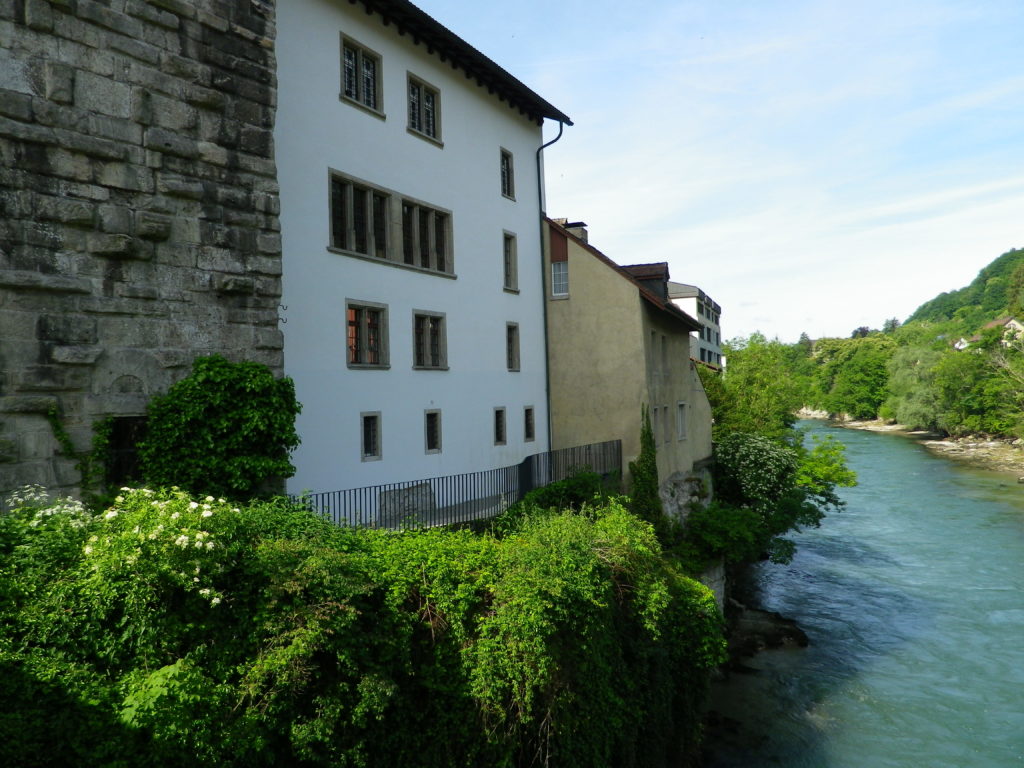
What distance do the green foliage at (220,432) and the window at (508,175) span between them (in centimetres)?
1318

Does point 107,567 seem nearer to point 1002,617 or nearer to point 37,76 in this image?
point 37,76

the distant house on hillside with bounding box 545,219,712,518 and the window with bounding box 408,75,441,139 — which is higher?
the window with bounding box 408,75,441,139

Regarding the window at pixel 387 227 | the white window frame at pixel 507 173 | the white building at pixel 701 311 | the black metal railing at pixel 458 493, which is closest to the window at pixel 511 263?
the white window frame at pixel 507 173

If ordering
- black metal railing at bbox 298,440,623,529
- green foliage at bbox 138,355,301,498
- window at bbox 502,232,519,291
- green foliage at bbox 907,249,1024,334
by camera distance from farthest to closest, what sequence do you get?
green foliage at bbox 907,249,1024,334, window at bbox 502,232,519,291, black metal railing at bbox 298,440,623,529, green foliage at bbox 138,355,301,498

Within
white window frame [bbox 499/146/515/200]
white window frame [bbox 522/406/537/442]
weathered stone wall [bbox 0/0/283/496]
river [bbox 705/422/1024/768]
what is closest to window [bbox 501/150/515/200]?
white window frame [bbox 499/146/515/200]

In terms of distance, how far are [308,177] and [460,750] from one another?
1153 cm

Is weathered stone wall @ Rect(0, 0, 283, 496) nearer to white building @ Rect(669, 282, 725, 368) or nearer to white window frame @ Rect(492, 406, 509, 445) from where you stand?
white window frame @ Rect(492, 406, 509, 445)

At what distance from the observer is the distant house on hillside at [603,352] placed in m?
23.9

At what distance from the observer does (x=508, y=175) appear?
2420 centimetres

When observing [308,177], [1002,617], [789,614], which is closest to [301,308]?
[308,177]

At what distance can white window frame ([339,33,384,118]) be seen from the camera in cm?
1767

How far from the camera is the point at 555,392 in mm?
25500

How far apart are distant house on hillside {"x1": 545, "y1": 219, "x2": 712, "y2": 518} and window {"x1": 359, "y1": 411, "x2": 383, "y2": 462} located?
8540 millimetres

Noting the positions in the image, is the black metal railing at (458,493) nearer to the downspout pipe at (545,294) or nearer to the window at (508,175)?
the downspout pipe at (545,294)
